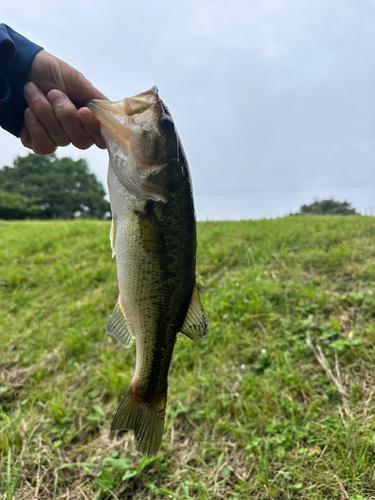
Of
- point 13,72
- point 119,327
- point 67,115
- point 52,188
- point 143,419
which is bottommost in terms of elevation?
point 143,419

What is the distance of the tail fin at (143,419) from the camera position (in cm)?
140

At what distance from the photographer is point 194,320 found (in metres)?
1.47

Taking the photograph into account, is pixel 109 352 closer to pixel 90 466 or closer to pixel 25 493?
pixel 90 466

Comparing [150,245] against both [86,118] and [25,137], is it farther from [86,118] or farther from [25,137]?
[25,137]

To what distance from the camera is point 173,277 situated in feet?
4.61

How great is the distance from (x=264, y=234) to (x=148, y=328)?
4.63m

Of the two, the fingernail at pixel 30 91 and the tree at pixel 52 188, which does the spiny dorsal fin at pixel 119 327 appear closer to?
the fingernail at pixel 30 91

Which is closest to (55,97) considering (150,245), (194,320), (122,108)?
(122,108)

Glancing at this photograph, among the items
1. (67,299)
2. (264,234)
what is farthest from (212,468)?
(264,234)

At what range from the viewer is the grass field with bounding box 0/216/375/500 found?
2.25 metres

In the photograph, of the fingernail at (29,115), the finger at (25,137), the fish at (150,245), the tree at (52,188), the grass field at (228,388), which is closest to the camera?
the fish at (150,245)

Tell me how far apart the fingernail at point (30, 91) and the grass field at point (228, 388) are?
2531 millimetres

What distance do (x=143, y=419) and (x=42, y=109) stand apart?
5.51 feet

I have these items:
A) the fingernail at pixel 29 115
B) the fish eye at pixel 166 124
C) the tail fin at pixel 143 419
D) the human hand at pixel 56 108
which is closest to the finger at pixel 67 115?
the human hand at pixel 56 108
